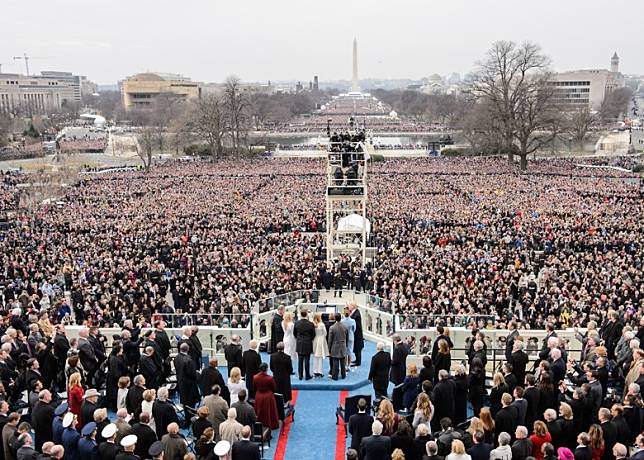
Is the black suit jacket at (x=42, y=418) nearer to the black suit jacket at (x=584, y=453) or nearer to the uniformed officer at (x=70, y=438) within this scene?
the uniformed officer at (x=70, y=438)

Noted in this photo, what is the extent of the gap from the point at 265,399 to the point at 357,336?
9.31ft

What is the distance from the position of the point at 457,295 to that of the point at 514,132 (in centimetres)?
4358

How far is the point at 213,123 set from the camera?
2591 inches

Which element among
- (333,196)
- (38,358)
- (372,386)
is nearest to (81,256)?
(333,196)

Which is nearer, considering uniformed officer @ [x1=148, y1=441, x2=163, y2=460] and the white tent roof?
uniformed officer @ [x1=148, y1=441, x2=163, y2=460]

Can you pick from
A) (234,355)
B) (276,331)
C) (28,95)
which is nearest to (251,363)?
(234,355)

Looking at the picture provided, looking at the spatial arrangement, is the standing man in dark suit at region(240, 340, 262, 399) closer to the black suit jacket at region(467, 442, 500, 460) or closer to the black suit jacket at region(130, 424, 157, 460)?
the black suit jacket at region(130, 424, 157, 460)

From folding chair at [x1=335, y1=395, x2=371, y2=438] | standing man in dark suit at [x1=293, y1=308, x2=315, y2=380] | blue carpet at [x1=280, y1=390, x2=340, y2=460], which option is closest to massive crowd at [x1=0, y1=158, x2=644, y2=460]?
blue carpet at [x1=280, y1=390, x2=340, y2=460]

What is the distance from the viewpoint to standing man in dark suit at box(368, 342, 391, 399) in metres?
10.3

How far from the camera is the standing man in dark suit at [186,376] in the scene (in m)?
9.88

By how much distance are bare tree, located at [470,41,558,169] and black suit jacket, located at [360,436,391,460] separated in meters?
47.9

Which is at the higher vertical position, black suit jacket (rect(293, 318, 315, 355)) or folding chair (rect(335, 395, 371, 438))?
black suit jacket (rect(293, 318, 315, 355))

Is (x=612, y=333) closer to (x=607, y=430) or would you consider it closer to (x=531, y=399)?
(x=531, y=399)

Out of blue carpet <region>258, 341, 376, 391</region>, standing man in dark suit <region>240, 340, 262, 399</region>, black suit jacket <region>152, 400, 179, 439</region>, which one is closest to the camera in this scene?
black suit jacket <region>152, 400, 179, 439</region>
